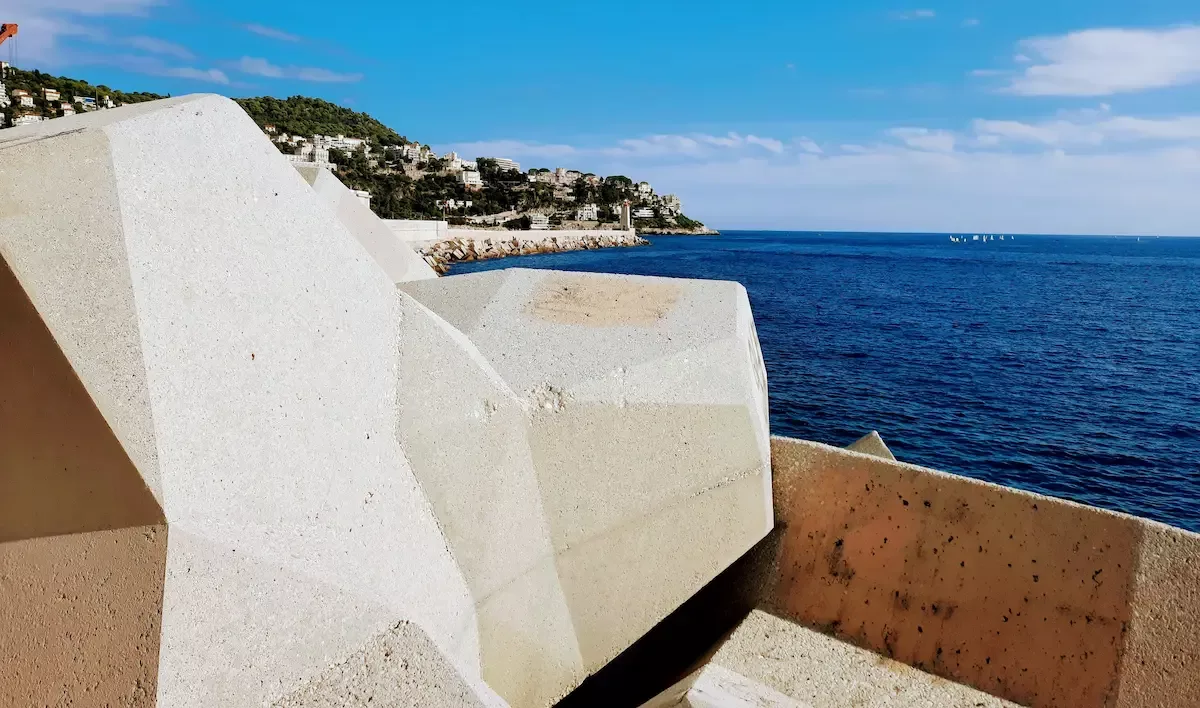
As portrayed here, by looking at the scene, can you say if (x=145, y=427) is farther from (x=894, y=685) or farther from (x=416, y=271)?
(x=416, y=271)

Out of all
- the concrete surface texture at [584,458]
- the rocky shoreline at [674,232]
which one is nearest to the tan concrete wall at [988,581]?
the concrete surface texture at [584,458]

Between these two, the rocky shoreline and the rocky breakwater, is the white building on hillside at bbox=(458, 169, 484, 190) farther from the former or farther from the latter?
the rocky shoreline

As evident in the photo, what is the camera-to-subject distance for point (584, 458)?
4.69 meters

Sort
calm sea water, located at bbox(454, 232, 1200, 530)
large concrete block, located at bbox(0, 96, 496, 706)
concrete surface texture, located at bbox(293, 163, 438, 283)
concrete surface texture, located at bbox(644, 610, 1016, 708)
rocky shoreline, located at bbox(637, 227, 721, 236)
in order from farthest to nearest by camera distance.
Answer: rocky shoreline, located at bbox(637, 227, 721, 236), calm sea water, located at bbox(454, 232, 1200, 530), concrete surface texture, located at bbox(293, 163, 438, 283), concrete surface texture, located at bbox(644, 610, 1016, 708), large concrete block, located at bbox(0, 96, 496, 706)

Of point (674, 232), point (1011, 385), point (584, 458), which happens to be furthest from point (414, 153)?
point (584, 458)

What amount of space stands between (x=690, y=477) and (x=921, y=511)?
1.74 m

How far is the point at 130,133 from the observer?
321 centimetres

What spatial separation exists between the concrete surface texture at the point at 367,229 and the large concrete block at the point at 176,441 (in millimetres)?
4407

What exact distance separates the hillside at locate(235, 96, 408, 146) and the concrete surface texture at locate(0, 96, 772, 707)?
9679 cm

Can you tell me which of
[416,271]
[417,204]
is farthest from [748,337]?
[417,204]

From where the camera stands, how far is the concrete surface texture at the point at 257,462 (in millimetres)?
2900

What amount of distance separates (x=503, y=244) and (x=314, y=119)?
62.4 meters

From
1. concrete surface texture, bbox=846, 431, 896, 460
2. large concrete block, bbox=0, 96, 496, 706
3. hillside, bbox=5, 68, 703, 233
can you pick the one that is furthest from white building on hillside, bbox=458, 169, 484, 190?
large concrete block, bbox=0, 96, 496, 706

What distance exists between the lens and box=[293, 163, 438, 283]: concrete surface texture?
318 inches
